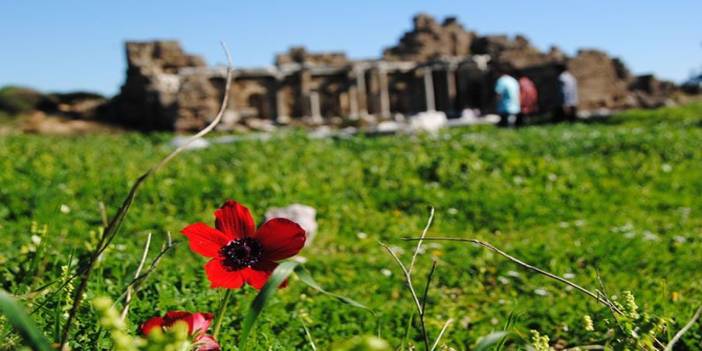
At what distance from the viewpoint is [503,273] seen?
4707 mm

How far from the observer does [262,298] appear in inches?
49.1

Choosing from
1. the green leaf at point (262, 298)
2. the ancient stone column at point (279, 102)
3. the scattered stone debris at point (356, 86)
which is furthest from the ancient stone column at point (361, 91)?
the green leaf at point (262, 298)

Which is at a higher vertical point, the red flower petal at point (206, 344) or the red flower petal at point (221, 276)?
the red flower petal at point (221, 276)

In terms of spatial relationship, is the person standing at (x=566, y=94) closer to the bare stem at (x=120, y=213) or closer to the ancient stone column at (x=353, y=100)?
the ancient stone column at (x=353, y=100)

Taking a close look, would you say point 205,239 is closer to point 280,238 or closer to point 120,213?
point 280,238

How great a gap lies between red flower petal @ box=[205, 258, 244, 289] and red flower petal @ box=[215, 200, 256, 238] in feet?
0.31

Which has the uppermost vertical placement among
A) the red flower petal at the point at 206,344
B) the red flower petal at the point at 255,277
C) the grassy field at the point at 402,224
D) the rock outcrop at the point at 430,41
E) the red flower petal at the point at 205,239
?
the rock outcrop at the point at 430,41

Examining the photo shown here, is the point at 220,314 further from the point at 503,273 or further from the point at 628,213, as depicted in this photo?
the point at 628,213

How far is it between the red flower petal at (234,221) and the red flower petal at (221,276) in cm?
9

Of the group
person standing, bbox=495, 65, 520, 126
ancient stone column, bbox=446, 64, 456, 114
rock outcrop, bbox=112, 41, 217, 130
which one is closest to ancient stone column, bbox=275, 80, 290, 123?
rock outcrop, bbox=112, 41, 217, 130

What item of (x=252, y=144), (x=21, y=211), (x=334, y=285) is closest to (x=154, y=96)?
(x=252, y=144)

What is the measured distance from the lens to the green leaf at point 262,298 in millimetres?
1229

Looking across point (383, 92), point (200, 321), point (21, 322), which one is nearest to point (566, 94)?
point (383, 92)

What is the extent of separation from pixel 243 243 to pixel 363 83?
28820mm
